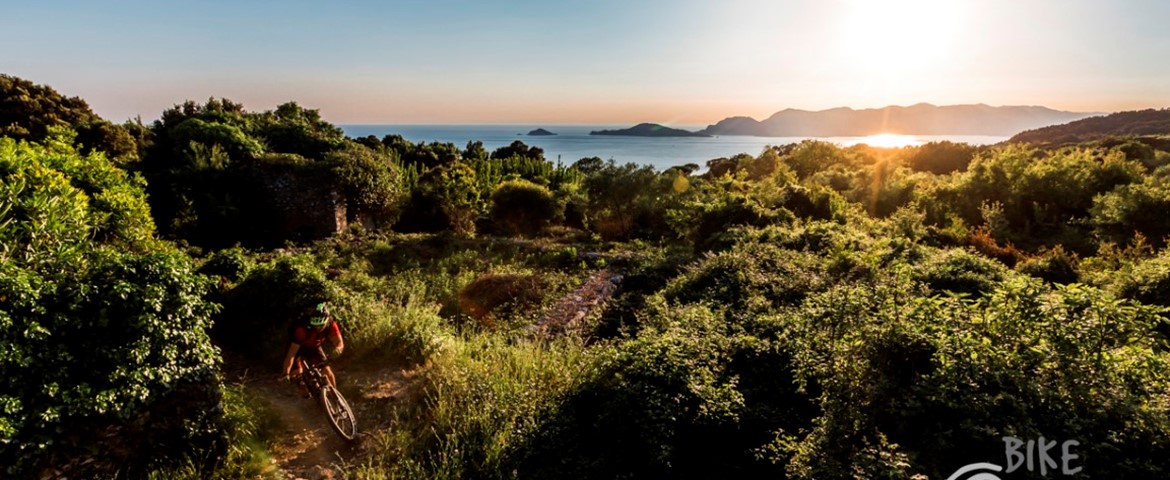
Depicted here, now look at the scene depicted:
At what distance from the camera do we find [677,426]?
489 cm

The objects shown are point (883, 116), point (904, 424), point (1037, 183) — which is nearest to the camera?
point (904, 424)

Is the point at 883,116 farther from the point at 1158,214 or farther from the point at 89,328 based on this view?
the point at 89,328

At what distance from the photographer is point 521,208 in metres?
21.6

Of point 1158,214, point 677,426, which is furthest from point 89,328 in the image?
point 1158,214

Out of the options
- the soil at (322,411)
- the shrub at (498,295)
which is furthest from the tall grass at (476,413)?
the shrub at (498,295)

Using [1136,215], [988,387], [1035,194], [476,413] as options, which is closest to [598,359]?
[476,413]

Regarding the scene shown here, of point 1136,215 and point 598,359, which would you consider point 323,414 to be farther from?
point 1136,215

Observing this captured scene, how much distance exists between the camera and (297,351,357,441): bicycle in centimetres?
540

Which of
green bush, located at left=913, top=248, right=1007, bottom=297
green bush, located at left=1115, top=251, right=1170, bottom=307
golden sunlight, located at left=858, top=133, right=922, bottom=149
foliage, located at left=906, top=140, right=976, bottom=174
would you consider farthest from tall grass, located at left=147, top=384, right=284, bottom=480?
golden sunlight, located at left=858, top=133, right=922, bottom=149

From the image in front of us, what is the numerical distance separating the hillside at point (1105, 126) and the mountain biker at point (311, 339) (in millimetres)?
79359

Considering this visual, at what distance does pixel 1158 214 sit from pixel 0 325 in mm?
24054

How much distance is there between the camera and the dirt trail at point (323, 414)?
5.11m

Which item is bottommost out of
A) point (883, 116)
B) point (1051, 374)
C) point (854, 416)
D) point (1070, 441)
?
point (854, 416)

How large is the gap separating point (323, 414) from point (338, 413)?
1.78ft
